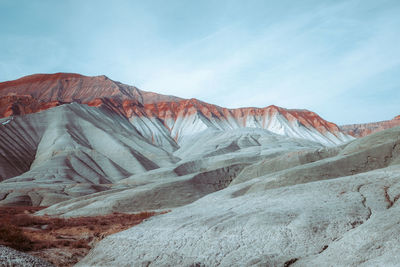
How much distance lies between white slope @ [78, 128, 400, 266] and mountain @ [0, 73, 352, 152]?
3287 inches

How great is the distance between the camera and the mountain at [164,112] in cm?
10269

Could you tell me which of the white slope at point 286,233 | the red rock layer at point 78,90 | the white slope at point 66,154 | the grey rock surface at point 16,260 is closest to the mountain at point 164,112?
the red rock layer at point 78,90

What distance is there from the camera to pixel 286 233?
775cm

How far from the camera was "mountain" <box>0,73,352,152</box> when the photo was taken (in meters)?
103

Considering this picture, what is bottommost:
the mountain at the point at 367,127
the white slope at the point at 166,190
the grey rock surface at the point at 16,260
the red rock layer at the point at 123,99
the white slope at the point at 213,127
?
the white slope at the point at 166,190

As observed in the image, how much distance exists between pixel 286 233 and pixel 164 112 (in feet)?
357

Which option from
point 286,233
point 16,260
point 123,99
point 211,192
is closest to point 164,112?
point 123,99

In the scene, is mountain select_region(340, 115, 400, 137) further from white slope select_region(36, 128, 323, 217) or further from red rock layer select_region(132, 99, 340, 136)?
white slope select_region(36, 128, 323, 217)

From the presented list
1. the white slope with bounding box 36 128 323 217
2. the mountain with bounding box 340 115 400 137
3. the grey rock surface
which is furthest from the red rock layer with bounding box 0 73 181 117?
the grey rock surface

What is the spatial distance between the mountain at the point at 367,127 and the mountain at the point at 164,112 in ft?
63.3

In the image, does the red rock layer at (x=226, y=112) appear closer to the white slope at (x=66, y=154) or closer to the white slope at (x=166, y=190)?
the white slope at (x=66, y=154)

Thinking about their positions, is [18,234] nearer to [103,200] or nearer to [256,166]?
[103,200]

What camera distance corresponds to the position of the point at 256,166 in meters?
30.1

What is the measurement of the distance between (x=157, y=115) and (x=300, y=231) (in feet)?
353
